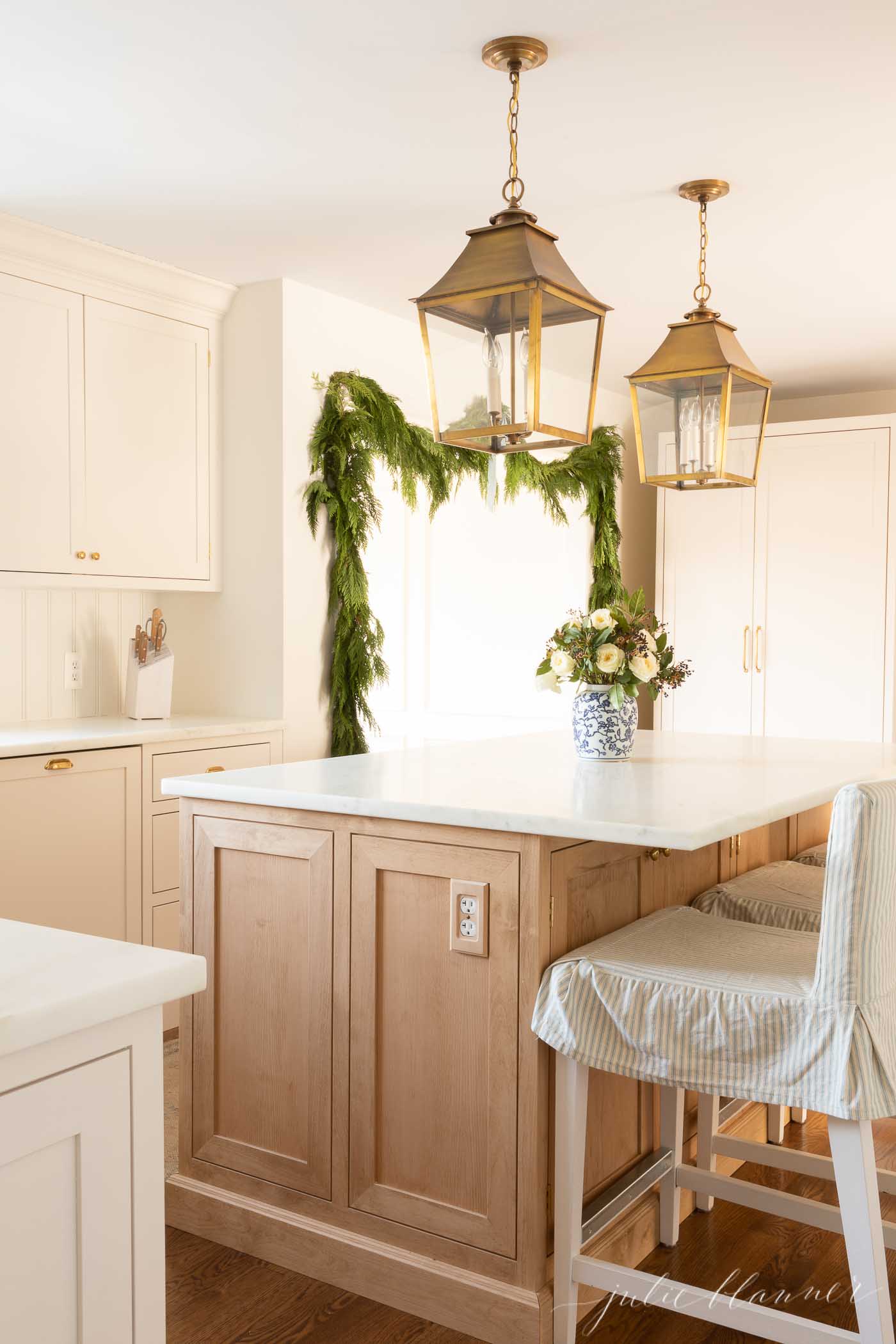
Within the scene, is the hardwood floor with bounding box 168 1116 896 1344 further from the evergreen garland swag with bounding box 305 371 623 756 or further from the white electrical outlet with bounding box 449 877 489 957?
the evergreen garland swag with bounding box 305 371 623 756

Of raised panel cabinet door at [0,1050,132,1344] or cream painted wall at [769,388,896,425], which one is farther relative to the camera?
cream painted wall at [769,388,896,425]

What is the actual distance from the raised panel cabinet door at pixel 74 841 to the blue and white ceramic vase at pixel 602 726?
142cm

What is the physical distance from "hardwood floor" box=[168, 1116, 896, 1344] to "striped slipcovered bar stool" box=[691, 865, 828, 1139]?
0.18 meters

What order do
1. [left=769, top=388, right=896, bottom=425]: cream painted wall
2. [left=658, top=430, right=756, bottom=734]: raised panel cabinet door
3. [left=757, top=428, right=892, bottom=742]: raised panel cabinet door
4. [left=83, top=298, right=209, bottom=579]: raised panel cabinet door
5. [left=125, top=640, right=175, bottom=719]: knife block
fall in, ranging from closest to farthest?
[left=83, top=298, right=209, bottom=579]: raised panel cabinet door < [left=125, top=640, right=175, bottom=719]: knife block < [left=757, top=428, right=892, bottom=742]: raised panel cabinet door < [left=658, top=430, right=756, bottom=734]: raised panel cabinet door < [left=769, top=388, right=896, bottom=425]: cream painted wall

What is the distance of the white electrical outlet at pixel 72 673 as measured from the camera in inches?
162

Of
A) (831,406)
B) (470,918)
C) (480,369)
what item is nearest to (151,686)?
(480,369)

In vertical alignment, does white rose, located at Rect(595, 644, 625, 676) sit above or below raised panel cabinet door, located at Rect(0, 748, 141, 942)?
above

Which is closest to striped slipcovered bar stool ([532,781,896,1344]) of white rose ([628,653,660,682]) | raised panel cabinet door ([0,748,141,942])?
white rose ([628,653,660,682])

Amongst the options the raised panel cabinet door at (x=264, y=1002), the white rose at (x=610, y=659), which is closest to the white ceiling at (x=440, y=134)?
the white rose at (x=610, y=659)

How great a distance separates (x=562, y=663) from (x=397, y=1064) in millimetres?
1089

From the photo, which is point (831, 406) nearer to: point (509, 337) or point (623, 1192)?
point (509, 337)

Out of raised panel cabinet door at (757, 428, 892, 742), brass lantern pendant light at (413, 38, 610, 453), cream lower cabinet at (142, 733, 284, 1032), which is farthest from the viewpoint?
raised panel cabinet door at (757, 428, 892, 742)

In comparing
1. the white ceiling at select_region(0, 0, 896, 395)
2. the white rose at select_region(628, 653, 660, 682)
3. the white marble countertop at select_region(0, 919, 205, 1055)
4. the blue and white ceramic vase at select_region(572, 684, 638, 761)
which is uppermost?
the white ceiling at select_region(0, 0, 896, 395)

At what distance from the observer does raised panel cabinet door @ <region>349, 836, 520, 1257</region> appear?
6.77 ft
